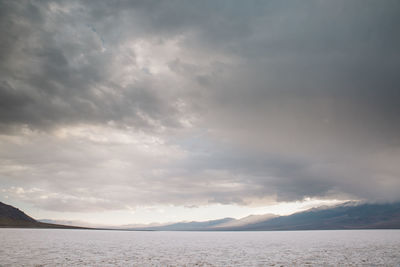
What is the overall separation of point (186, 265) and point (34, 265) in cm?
2441

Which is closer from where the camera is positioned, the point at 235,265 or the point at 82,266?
the point at 82,266

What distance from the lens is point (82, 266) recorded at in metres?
45.2

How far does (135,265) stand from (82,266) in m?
8.50

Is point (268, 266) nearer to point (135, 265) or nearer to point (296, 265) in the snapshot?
point (296, 265)

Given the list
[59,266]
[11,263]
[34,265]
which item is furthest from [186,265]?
[11,263]

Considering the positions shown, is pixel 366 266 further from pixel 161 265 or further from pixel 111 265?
pixel 111 265

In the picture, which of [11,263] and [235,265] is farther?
[235,265]

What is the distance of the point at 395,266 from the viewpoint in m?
46.2

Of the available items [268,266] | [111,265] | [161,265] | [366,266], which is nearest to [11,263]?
[111,265]

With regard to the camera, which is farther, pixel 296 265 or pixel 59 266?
pixel 296 265

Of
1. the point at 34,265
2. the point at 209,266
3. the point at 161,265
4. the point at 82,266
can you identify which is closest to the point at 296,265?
the point at 209,266

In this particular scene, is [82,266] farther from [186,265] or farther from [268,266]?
[268,266]

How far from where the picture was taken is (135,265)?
1891 inches

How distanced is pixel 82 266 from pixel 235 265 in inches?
1021
